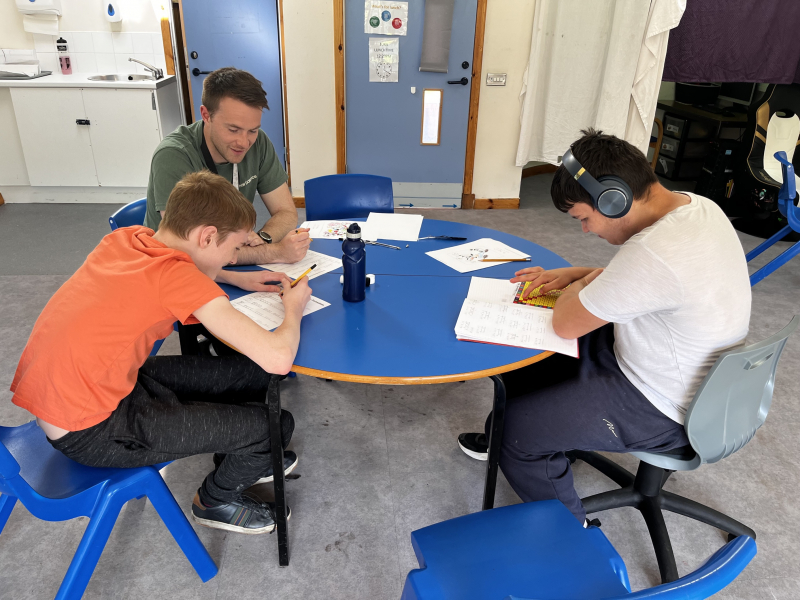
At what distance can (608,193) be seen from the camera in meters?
1.35

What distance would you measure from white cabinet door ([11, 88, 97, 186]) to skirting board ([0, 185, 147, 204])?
0.10 m

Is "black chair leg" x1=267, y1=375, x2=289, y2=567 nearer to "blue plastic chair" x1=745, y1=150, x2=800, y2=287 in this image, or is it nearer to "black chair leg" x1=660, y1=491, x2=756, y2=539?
"black chair leg" x1=660, y1=491, x2=756, y2=539

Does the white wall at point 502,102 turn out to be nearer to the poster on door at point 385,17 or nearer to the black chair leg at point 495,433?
the poster on door at point 385,17

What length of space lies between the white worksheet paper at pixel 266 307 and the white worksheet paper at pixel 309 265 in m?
0.17

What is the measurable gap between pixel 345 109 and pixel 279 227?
2699 mm

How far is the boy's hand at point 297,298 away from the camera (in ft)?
4.89

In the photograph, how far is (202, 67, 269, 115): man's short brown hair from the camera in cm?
195

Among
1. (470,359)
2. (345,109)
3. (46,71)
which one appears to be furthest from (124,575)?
(46,71)

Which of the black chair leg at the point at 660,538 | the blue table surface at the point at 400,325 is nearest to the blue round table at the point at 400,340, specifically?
the blue table surface at the point at 400,325

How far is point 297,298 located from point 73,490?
2.25 feet

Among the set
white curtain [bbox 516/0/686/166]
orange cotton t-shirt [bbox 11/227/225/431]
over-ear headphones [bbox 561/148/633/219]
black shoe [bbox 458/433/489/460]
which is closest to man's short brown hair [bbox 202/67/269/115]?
orange cotton t-shirt [bbox 11/227/225/431]

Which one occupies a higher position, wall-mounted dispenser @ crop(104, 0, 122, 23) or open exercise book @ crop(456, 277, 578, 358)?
wall-mounted dispenser @ crop(104, 0, 122, 23)

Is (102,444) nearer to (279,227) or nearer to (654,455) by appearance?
(279,227)

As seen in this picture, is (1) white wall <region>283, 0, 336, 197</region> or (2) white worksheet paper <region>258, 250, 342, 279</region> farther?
(1) white wall <region>283, 0, 336, 197</region>
